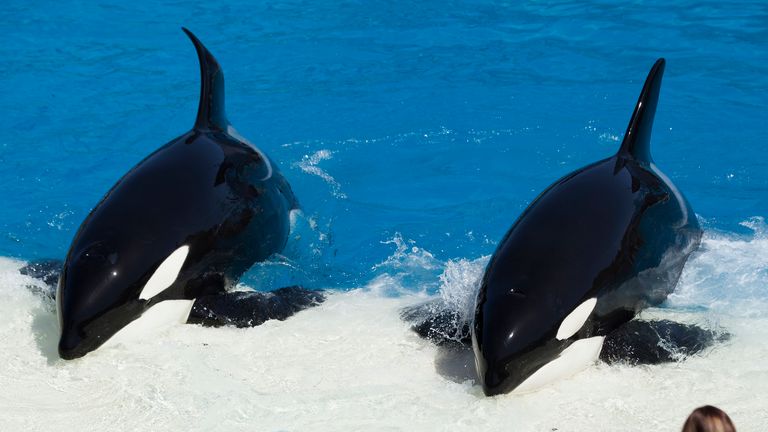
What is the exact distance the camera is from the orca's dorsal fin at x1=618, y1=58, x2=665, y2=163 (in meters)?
7.09

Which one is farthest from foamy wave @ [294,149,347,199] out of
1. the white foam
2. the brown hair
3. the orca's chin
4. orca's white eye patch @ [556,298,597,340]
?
the brown hair

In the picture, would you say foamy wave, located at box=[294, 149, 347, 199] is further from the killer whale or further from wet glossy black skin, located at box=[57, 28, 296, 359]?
the killer whale

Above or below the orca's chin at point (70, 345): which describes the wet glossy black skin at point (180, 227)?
above

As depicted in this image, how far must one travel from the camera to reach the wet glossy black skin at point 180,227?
6578 mm

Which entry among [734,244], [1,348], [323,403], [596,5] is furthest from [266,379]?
[596,5]

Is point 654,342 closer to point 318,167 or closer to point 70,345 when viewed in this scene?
point 70,345

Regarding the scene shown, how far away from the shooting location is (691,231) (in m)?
7.34

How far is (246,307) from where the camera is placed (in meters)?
7.20

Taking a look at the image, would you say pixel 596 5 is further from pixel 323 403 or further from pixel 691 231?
pixel 323 403

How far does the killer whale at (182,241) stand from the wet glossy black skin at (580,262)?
75.0 inches

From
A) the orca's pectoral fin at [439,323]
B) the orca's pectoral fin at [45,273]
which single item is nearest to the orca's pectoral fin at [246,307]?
the orca's pectoral fin at [439,323]

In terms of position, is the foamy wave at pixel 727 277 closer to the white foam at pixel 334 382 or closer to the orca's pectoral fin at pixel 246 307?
the white foam at pixel 334 382

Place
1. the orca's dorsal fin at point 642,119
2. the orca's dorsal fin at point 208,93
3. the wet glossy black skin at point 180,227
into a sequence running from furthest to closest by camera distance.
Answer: the orca's dorsal fin at point 208,93 < the orca's dorsal fin at point 642,119 < the wet glossy black skin at point 180,227

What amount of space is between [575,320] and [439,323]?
1.17 metres
